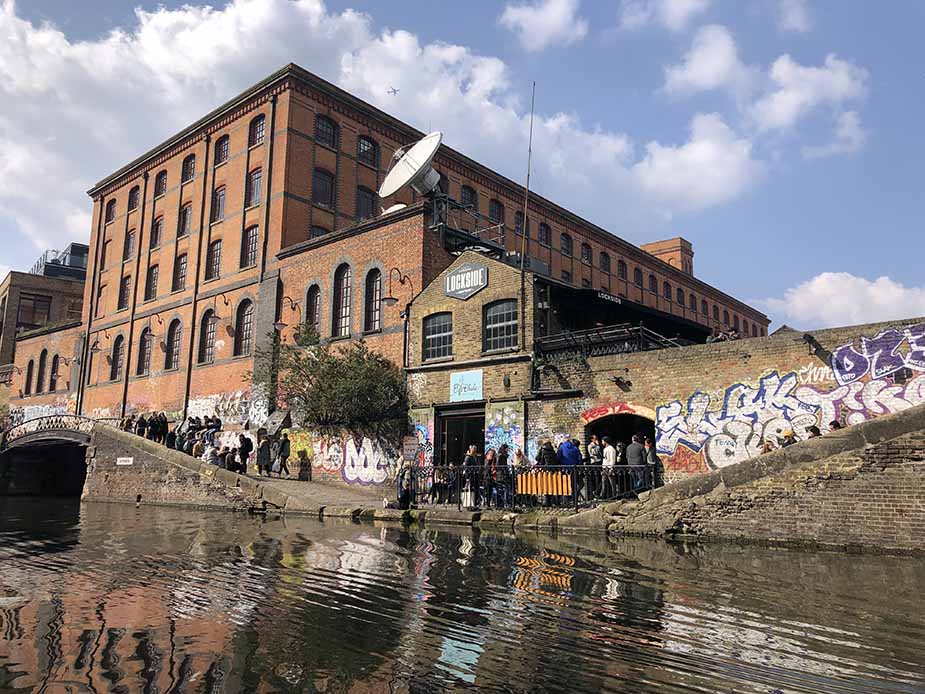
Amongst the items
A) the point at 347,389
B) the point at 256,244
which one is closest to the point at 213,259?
the point at 256,244

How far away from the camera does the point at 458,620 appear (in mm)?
6062

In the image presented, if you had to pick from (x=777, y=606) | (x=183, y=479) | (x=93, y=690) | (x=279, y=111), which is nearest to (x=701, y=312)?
(x=279, y=111)

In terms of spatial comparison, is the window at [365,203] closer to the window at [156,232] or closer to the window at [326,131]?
the window at [326,131]

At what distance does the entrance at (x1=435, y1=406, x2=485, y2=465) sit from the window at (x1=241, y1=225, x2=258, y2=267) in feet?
41.9

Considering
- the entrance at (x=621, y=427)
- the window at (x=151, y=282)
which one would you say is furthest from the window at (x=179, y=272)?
the entrance at (x=621, y=427)

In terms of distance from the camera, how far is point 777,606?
6.74m

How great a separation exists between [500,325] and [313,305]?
29.2 ft

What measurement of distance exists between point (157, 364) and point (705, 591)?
1197 inches

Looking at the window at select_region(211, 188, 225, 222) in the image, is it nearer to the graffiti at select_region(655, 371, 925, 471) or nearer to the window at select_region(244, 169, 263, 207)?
the window at select_region(244, 169, 263, 207)

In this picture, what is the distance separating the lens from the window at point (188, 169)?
110 feet

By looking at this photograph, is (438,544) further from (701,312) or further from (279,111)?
(701,312)

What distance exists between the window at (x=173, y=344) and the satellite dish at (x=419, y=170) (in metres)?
14.1

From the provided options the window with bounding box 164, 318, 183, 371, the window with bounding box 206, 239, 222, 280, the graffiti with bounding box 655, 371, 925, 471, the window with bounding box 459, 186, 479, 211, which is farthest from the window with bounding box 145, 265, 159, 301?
the graffiti with bounding box 655, 371, 925, 471

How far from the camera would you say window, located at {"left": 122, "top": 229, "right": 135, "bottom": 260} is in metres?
37.2
